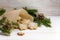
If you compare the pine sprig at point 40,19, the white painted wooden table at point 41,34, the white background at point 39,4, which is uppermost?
the white background at point 39,4

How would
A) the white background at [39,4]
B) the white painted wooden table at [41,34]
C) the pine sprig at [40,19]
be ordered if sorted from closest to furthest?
the white painted wooden table at [41,34] → the pine sprig at [40,19] → the white background at [39,4]

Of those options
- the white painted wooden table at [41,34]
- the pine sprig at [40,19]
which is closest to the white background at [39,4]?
the pine sprig at [40,19]

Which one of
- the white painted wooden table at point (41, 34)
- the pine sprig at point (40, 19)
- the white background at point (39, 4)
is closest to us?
the white painted wooden table at point (41, 34)

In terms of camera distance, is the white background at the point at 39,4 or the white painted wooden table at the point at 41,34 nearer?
the white painted wooden table at the point at 41,34

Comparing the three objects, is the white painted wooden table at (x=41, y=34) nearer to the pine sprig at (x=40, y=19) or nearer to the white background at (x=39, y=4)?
the pine sprig at (x=40, y=19)

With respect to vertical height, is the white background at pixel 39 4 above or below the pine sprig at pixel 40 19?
above

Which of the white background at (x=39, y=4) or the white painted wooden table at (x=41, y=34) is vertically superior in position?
the white background at (x=39, y=4)

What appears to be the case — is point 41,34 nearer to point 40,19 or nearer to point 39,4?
point 40,19

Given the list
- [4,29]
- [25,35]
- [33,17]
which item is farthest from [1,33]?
[33,17]

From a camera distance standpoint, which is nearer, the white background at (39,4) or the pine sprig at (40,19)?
the pine sprig at (40,19)

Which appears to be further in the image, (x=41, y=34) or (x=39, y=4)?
(x=39, y=4)

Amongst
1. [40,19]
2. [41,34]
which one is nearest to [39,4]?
[40,19]
